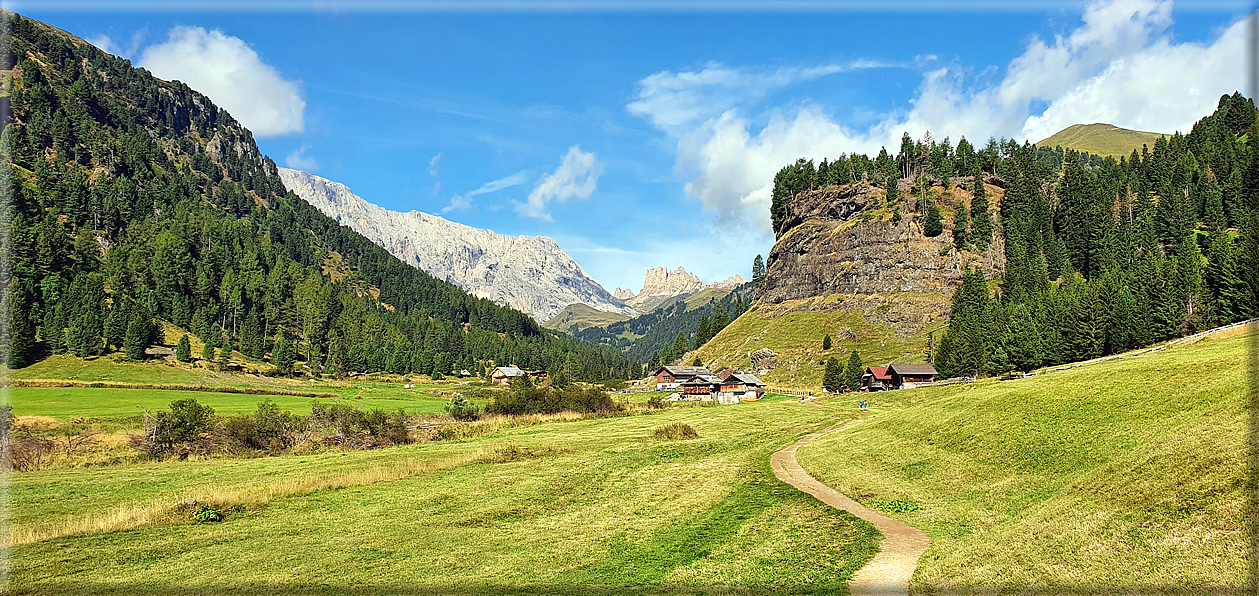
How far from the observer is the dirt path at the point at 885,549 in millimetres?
16406

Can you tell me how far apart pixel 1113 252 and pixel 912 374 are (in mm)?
70965

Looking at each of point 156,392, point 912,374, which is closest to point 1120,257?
point 912,374

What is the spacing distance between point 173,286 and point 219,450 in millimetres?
152518

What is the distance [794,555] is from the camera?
66.4ft

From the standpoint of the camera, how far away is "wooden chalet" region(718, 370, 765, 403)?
133 meters

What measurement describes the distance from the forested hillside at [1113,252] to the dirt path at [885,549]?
65178mm

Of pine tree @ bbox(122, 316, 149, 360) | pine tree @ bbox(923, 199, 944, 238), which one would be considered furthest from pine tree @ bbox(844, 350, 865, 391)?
pine tree @ bbox(122, 316, 149, 360)

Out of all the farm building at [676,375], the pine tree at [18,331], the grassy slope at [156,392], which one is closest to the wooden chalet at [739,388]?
the farm building at [676,375]

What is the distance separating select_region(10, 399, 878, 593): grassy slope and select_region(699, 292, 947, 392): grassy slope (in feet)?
394

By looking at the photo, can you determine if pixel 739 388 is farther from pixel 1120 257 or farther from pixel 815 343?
pixel 1120 257

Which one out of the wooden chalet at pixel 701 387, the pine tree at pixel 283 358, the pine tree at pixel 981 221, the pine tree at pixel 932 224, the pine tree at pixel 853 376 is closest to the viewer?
the pine tree at pixel 853 376

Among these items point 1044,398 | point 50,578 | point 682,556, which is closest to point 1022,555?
point 682,556

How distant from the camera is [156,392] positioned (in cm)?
9619

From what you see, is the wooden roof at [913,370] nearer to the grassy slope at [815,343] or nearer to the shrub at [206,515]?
the grassy slope at [815,343]
